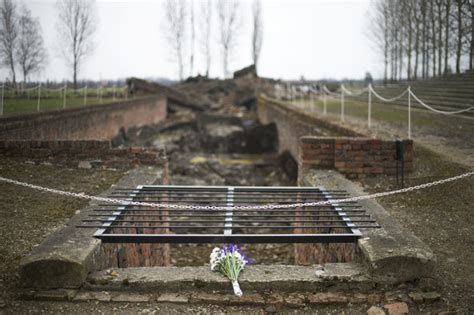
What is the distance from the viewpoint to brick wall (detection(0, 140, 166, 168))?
766 centimetres

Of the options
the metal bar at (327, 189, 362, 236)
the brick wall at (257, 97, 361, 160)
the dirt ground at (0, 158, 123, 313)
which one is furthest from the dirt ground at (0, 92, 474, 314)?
the brick wall at (257, 97, 361, 160)

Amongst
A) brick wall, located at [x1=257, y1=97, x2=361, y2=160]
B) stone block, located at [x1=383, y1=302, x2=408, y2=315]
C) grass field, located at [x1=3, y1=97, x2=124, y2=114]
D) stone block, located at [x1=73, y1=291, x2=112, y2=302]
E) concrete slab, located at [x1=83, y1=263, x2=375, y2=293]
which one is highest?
grass field, located at [x1=3, y1=97, x2=124, y2=114]

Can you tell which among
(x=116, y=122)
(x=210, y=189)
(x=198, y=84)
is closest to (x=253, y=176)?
(x=116, y=122)

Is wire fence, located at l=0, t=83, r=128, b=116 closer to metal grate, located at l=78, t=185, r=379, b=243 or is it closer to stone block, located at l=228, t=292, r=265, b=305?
metal grate, located at l=78, t=185, r=379, b=243

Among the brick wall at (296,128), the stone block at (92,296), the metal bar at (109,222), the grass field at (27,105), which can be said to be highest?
the grass field at (27,105)

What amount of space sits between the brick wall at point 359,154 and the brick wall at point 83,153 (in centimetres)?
288

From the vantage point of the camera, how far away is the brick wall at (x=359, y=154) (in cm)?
650

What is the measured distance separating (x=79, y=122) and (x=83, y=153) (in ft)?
20.3

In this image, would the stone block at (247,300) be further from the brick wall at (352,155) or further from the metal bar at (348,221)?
the brick wall at (352,155)

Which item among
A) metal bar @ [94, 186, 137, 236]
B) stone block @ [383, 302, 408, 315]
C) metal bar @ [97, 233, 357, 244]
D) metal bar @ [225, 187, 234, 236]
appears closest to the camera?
stone block @ [383, 302, 408, 315]

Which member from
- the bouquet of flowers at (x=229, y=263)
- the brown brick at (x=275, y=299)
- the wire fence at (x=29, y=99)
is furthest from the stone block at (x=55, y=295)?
the wire fence at (x=29, y=99)

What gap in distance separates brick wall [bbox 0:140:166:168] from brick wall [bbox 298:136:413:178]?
2.88m

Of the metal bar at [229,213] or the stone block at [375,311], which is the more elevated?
the metal bar at [229,213]

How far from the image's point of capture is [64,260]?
11.0 ft
